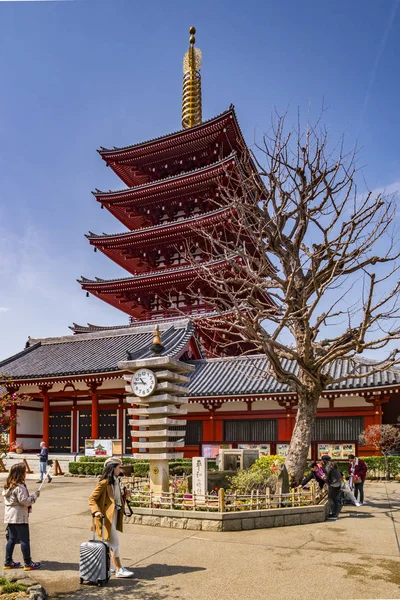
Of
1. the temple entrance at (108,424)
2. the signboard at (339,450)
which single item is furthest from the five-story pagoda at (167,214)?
the signboard at (339,450)

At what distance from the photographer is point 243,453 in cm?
1549

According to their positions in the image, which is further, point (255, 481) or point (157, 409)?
point (255, 481)

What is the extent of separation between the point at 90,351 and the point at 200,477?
56.9 ft

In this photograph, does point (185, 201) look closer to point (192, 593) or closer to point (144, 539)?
point (144, 539)

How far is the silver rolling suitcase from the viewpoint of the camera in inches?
278

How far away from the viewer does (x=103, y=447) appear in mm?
22750

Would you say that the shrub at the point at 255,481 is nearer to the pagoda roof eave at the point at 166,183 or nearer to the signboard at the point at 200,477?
the signboard at the point at 200,477

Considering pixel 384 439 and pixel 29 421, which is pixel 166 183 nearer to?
pixel 29 421

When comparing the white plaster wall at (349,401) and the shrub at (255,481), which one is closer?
the shrub at (255,481)

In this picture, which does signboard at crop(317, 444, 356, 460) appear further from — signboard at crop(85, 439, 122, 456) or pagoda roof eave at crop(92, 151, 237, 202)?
pagoda roof eave at crop(92, 151, 237, 202)

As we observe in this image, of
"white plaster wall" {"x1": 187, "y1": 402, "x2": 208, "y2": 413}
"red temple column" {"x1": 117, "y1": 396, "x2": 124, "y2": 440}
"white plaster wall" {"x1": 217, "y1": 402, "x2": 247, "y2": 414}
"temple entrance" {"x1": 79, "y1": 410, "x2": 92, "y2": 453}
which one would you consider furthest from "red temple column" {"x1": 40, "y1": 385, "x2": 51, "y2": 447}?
"white plaster wall" {"x1": 217, "y1": 402, "x2": 247, "y2": 414}

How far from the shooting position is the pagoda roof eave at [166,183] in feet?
95.9

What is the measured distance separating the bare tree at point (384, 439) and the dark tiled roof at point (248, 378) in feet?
5.67

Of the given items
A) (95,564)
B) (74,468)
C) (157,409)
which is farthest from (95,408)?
(95,564)
